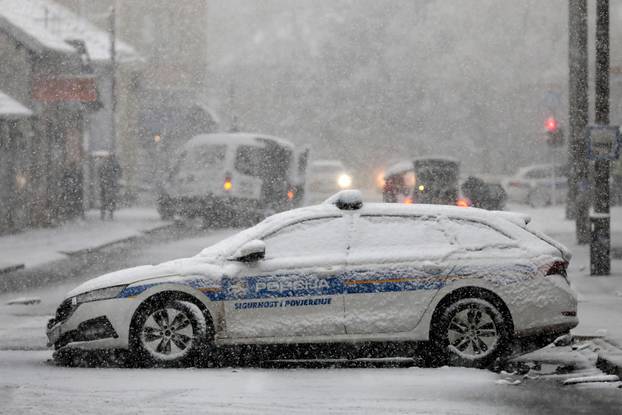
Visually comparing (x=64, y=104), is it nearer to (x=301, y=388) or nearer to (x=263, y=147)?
(x=263, y=147)

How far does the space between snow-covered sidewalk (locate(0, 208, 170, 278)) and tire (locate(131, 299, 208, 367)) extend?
1135 centimetres

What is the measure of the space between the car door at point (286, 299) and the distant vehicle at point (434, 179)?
22.0m

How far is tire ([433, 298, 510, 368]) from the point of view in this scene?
→ 10.8 m

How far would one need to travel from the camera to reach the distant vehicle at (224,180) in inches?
1380

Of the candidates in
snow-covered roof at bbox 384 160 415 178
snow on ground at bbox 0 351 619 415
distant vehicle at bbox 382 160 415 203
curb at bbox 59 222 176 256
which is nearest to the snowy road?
snow on ground at bbox 0 351 619 415

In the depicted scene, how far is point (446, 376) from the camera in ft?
33.5

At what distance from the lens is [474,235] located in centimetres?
1124

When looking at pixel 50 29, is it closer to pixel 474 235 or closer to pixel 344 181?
pixel 344 181

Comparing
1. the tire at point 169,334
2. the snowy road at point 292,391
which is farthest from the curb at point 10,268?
the tire at point 169,334

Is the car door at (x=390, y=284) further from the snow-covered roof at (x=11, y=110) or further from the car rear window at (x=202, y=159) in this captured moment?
the car rear window at (x=202, y=159)

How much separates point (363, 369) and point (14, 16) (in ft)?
88.9

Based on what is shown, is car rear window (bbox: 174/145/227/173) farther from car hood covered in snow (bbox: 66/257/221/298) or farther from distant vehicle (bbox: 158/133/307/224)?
car hood covered in snow (bbox: 66/257/221/298)

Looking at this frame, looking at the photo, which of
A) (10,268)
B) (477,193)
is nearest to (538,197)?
(477,193)

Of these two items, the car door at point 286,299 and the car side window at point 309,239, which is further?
the car side window at point 309,239
